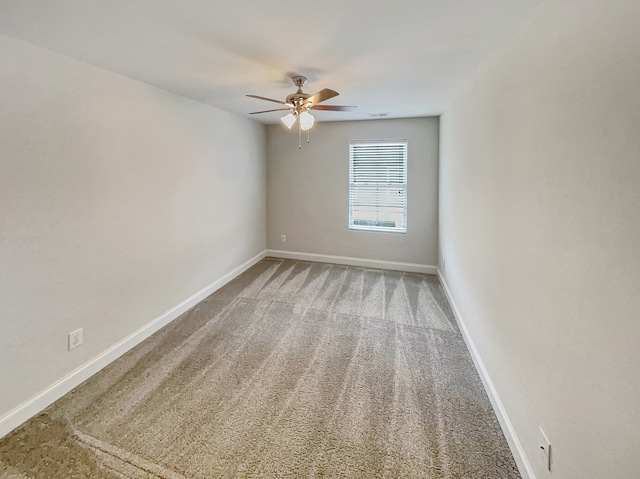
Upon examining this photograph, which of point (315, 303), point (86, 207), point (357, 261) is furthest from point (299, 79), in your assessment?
point (357, 261)

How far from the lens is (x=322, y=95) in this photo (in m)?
2.24

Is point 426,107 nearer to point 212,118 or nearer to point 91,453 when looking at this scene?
point 212,118

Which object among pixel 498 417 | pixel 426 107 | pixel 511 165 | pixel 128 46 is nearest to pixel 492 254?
A: pixel 511 165

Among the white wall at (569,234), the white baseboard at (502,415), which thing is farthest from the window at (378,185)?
the white wall at (569,234)

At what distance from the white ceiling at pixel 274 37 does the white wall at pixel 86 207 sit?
24 centimetres

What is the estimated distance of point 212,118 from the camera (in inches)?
142

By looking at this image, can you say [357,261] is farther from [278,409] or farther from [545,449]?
[545,449]

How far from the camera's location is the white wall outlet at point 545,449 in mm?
1278

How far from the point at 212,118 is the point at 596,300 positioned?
3785 mm

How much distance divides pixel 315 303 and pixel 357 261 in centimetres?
158

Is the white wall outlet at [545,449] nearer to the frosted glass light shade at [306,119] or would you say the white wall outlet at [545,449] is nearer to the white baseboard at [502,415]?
the white baseboard at [502,415]

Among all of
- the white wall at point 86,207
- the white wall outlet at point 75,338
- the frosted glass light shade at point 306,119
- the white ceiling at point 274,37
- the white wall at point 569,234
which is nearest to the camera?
the white wall at point 569,234

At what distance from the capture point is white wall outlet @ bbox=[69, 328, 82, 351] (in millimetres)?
2137

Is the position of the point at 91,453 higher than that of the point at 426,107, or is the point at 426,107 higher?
the point at 426,107
